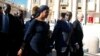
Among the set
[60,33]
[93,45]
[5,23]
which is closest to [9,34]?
[5,23]

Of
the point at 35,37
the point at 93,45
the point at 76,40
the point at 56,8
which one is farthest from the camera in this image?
the point at 56,8

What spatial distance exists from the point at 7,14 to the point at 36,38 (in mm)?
879

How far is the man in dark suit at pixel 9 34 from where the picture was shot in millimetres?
7121

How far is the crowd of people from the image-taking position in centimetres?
668

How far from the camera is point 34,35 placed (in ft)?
21.9

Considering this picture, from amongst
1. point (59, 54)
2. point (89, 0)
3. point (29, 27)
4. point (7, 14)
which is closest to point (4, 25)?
point (7, 14)

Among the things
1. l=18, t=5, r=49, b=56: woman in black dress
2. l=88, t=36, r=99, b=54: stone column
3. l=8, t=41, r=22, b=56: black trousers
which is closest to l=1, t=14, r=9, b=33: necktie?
l=8, t=41, r=22, b=56: black trousers

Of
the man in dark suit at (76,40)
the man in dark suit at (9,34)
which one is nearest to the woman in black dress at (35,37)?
the man in dark suit at (9,34)

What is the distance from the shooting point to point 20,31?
7309 mm

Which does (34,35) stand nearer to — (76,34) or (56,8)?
(76,34)

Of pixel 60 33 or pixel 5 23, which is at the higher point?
pixel 5 23

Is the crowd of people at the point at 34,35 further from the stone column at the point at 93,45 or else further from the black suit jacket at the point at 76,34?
the stone column at the point at 93,45

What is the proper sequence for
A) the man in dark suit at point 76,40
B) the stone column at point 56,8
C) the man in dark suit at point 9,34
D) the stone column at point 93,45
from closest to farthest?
the man in dark suit at point 9,34, the man in dark suit at point 76,40, the stone column at point 93,45, the stone column at point 56,8

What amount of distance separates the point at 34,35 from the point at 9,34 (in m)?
0.72
